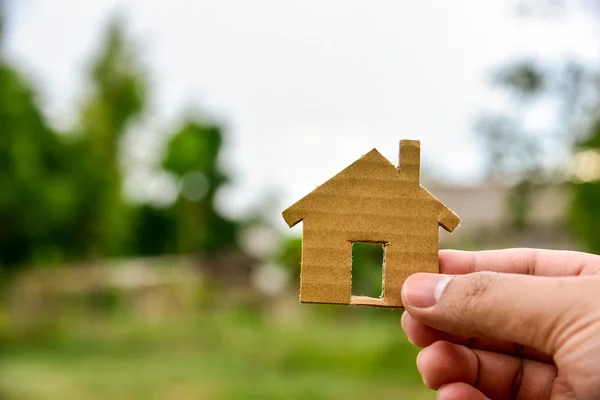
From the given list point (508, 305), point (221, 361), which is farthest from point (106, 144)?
point (508, 305)

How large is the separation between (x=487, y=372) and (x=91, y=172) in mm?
13114

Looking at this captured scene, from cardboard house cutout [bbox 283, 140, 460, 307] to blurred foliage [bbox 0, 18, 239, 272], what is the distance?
10702 mm

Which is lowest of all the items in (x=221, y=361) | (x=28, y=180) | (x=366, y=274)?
(x=221, y=361)

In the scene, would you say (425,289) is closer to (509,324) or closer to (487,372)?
(509,324)

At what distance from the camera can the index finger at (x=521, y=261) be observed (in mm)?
1449

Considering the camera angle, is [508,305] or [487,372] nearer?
[508,305]

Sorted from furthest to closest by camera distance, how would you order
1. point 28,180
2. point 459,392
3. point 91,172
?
point 91,172
point 28,180
point 459,392

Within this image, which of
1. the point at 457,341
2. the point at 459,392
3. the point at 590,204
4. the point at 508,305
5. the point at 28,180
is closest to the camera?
the point at 508,305

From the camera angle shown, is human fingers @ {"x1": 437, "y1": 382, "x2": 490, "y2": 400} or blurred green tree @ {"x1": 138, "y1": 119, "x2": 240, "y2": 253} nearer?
human fingers @ {"x1": 437, "y1": 382, "x2": 490, "y2": 400}

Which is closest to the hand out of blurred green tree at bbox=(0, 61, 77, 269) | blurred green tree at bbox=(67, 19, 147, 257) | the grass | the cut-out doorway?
the grass

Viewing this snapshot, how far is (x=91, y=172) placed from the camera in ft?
44.4

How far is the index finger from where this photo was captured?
1.45 meters

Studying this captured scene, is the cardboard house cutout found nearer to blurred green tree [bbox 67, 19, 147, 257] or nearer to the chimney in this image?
the chimney

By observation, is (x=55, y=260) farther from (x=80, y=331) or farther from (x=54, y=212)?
(x=80, y=331)
